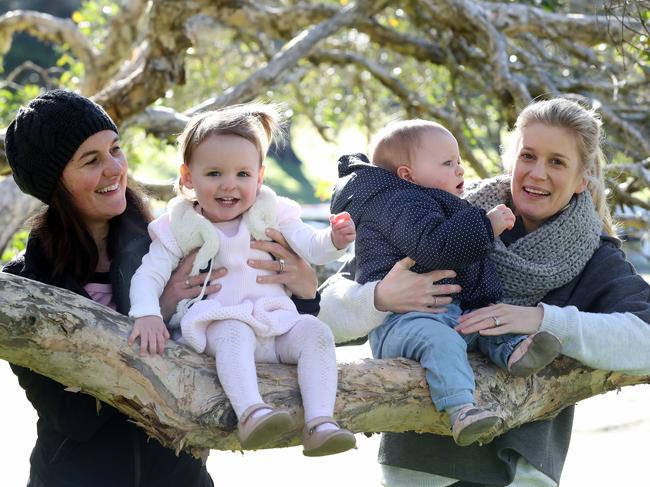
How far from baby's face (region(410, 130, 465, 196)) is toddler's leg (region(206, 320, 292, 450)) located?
741 millimetres

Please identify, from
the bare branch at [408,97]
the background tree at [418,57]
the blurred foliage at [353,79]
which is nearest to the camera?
the background tree at [418,57]

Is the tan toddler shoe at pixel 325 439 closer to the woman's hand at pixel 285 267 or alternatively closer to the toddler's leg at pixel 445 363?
the toddler's leg at pixel 445 363

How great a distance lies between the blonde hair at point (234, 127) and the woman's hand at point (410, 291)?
0.50 metres

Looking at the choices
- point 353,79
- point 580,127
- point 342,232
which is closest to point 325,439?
point 342,232

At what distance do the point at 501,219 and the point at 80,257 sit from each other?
1147mm

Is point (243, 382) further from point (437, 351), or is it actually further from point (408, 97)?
point (408, 97)

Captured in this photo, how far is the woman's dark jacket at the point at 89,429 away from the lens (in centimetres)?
269

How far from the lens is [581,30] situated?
226 inches

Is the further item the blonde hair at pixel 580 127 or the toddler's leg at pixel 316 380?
the blonde hair at pixel 580 127

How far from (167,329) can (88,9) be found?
6398 mm

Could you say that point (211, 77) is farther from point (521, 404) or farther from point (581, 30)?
point (521, 404)

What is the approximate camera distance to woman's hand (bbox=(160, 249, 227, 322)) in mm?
2725

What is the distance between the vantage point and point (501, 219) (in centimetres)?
282

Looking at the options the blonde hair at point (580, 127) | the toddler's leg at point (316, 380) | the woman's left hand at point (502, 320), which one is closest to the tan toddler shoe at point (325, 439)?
the toddler's leg at point (316, 380)
